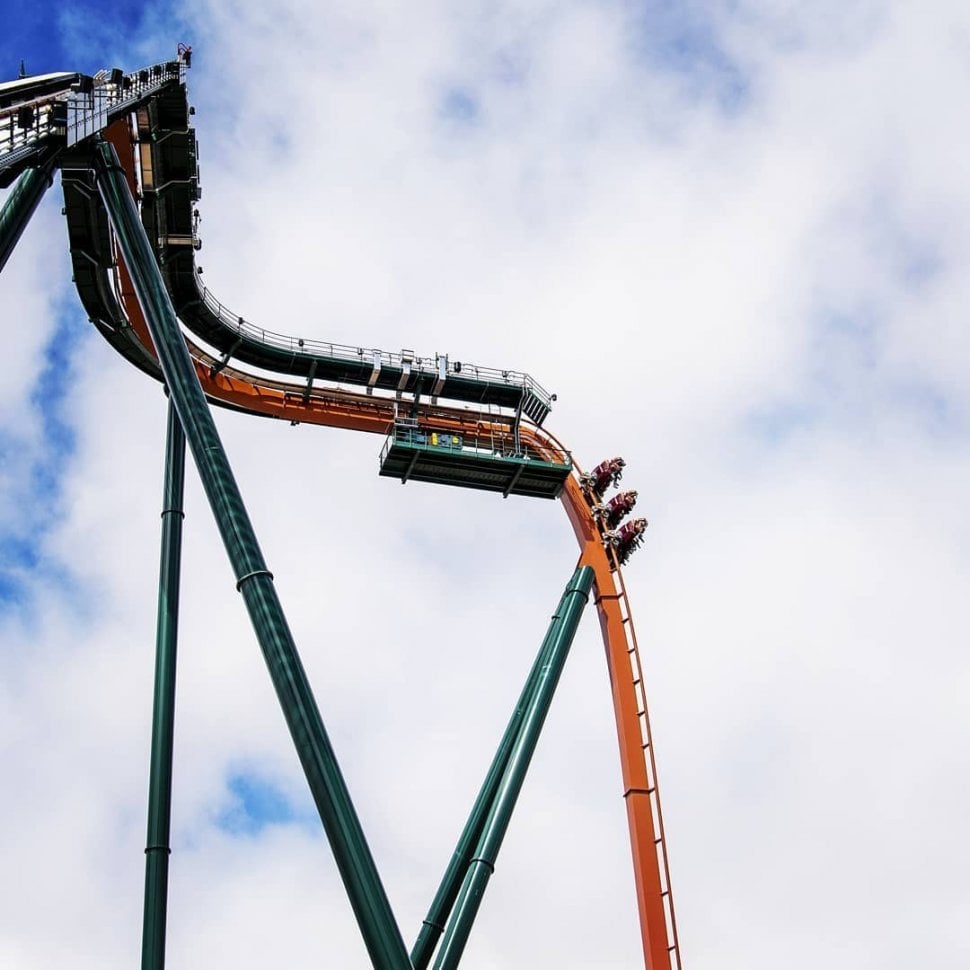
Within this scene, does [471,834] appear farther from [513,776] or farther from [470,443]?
[470,443]

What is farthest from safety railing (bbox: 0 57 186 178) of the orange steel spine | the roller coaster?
the orange steel spine

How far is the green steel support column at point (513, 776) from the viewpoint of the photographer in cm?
2123

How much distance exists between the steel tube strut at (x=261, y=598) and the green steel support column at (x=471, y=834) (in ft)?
27.2

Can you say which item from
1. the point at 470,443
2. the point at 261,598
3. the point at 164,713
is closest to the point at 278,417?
the point at 470,443

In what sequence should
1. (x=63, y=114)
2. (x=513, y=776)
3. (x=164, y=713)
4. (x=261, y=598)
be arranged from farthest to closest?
(x=513, y=776) < (x=164, y=713) < (x=63, y=114) < (x=261, y=598)

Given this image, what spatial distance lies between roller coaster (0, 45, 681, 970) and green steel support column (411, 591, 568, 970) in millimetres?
35

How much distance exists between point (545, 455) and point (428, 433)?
297 centimetres

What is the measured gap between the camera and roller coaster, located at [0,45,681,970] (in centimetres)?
1530

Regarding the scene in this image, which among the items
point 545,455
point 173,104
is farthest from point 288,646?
point 545,455

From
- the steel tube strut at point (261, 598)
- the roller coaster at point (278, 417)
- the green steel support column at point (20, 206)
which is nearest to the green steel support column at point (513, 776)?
the roller coaster at point (278, 417)

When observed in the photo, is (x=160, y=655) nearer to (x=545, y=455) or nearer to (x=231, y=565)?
(x=231, y=565)

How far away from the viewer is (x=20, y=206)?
15.5 metres

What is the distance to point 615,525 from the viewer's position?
96.5ft

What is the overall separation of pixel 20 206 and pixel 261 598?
5.43 m
